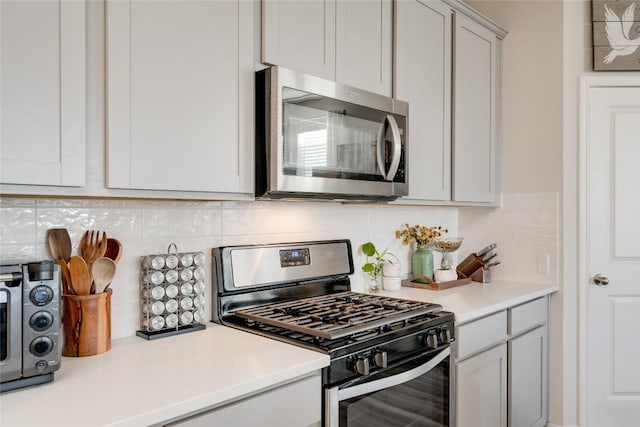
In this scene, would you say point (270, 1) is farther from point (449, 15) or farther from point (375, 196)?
point (449, 15)

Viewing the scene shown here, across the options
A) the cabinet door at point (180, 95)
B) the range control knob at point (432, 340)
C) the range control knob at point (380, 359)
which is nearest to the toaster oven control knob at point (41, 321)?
the cabinet door at point (180, 95)

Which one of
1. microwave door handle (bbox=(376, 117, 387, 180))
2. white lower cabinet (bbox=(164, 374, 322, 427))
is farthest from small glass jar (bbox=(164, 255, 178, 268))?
microwave door handle (bbox=(376, 117, 387, 180))

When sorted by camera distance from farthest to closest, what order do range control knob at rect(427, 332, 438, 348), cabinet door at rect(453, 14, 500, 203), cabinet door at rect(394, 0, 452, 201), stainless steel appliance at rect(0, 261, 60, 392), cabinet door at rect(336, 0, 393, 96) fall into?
cabinet door at rect(453, 14, 500, 203), cabinet door at rect(394, 0, 452, 201), cabinet door at rect(336, 0, 393, 96), range control knob at rect(427, 332, 438, 348), stainless steel appliance at rect(0, 261, 60, 392)

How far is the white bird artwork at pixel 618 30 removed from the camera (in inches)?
107

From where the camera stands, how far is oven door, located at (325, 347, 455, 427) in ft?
4.73

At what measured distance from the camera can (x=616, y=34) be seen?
272 cm

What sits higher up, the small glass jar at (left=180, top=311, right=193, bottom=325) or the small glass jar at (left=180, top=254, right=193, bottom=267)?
the small glass jar at (left=180, top=254, right=193, bottom=267)

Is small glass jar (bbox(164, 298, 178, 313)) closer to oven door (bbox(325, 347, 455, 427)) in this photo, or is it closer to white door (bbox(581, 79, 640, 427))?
oven door (bbox(325, 347, 455, 427))

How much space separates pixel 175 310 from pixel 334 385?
1.97 feet

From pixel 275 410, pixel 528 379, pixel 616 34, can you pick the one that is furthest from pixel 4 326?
pixel 616 34

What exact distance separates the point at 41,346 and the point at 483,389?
5.88 feet

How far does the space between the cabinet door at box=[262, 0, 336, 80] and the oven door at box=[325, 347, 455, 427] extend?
3.65 feet

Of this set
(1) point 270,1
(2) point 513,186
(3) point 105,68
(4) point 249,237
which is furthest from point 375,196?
(2) point 513,186

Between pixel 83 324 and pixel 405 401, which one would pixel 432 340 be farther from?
pixel 83 324
